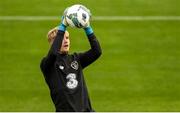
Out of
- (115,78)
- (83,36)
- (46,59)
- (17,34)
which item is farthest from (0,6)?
(46,59)

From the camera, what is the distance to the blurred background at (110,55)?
13984mm

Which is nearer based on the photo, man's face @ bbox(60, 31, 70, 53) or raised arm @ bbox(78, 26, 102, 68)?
man's face @ bbox(60, 31, 70, 53)

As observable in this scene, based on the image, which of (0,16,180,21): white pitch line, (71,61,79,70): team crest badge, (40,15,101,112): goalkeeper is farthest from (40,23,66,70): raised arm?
(0,16,180,21): white pitch line

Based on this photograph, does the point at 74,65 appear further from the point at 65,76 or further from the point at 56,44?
the point at 56,44

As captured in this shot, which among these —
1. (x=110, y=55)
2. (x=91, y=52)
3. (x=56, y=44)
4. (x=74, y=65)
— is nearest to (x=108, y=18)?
(x=110, y=55)

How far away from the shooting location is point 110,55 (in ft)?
52.0

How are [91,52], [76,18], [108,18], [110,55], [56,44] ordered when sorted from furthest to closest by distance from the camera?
[108,18], [110,55], [91,52], [76,18], [56,44]

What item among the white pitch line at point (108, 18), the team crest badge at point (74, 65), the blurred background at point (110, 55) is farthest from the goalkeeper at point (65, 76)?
the white pitch line at point (108, 18)

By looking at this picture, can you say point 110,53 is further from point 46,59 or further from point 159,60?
point 46,59

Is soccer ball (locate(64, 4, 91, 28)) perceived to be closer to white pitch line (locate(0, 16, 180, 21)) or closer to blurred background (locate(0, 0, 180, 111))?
blurred background (locate(0, 0, 180, 111))

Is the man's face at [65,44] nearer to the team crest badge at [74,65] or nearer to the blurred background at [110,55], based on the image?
the team crest badge at [74,65]

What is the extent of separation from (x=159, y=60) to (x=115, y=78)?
47.7 inches

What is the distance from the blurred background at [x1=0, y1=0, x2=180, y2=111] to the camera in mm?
13984

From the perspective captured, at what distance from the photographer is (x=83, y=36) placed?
16.5 metres
